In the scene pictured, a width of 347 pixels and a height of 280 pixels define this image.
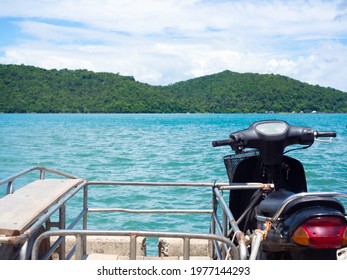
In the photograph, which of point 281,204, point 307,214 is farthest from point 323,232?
point 281,204

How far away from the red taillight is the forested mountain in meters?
94.4

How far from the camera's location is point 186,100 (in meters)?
111

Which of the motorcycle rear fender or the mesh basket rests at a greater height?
the mesh basket

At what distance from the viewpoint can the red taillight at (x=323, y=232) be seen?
206cm

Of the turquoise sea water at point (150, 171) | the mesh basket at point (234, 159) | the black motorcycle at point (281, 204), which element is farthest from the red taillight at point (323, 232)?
the turquoise sea water at point (150, 171)

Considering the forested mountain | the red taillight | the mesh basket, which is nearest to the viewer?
the red taillight

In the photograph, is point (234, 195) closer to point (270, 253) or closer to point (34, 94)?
point (270, 253)

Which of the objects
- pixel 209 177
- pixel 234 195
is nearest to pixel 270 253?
pixel 234 195

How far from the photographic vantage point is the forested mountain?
94.5 metres

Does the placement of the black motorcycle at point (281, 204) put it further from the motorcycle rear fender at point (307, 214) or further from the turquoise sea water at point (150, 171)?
the turquoise sea water at point (150, 171)

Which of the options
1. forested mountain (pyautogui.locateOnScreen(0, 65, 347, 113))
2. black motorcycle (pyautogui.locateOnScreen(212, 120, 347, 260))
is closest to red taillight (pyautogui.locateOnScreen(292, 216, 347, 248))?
black motorcycle (pyautogui.locateOnScreen(212, 120, 347, 260))

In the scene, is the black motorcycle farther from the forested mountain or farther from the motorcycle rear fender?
the forested mountain

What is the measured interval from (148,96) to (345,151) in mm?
82737

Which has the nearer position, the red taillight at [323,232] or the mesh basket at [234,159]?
the red taillight at [323,232]
